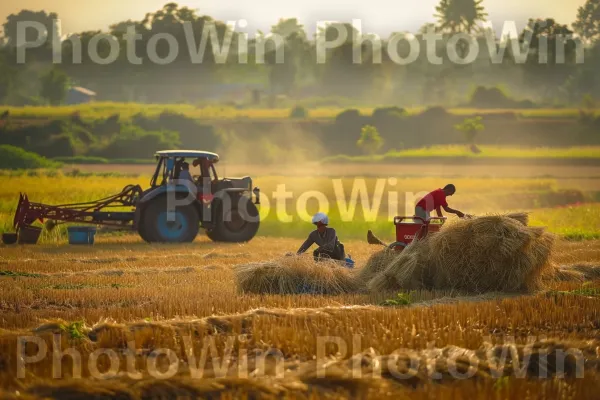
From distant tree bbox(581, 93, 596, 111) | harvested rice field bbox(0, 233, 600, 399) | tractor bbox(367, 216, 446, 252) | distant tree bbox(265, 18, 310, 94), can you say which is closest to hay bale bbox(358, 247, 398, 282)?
harvested rice field bbox(0, 233, 600, 399)

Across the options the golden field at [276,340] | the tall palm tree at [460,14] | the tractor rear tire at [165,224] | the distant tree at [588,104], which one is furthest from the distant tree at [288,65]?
the golden field at [276,340]

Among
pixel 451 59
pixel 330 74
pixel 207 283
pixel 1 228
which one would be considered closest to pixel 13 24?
pixel 330 74

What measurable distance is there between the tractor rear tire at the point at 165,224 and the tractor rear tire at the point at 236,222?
652mm

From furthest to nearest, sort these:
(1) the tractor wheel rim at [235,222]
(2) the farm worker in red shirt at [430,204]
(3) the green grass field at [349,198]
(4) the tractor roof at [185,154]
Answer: (3) the green grass field at [349,198], (1) the tractor wheel rim at [235,222], (4) the tractor roof at [185,154], (2) the farm worker in red shirt at [430,204]

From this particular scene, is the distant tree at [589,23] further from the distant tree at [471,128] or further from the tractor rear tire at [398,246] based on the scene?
the tractor rear tire at [398,246]

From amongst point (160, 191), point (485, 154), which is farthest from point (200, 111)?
point (160, 191)

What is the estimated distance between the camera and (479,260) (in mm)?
12258

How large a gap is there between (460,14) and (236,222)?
7582cm

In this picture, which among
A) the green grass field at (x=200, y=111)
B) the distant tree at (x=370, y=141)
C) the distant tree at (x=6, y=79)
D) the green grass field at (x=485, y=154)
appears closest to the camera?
the green grass field at (x=485, y=154)

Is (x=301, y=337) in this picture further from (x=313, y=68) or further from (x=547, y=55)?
(x=313, y=68)

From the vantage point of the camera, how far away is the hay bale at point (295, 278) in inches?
495

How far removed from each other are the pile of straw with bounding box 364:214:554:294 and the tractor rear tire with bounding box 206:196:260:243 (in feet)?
37.4

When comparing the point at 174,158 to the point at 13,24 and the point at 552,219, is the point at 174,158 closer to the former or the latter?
the point at 552,219

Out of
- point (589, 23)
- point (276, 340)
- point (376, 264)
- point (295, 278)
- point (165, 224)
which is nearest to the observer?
point (276, 340)
